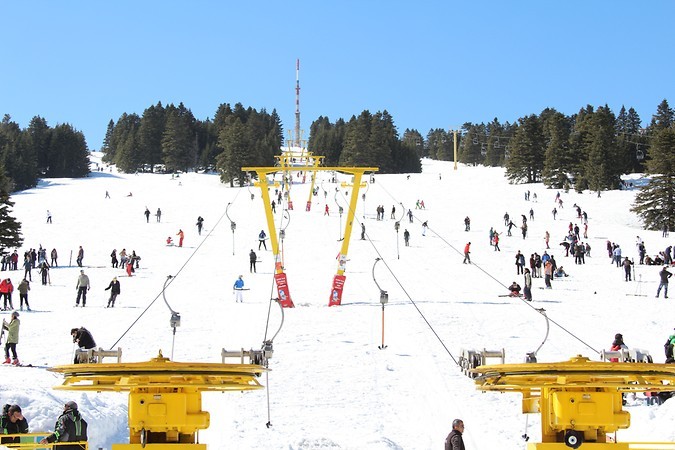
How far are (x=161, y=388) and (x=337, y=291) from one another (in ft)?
71.0

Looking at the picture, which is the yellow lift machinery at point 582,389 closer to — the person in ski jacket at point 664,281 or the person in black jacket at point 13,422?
the person in black jacket at point 13,422

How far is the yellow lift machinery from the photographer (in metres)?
6.82

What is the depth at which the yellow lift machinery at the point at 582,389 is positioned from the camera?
6820 mm

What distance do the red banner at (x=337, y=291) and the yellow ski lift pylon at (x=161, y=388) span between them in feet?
70.1

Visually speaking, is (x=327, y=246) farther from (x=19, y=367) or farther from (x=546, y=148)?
(x=546, y=148)

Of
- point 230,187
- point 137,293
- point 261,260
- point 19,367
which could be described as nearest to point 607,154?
point 230,187

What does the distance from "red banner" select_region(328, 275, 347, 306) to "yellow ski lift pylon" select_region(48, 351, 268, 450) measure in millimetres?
21359

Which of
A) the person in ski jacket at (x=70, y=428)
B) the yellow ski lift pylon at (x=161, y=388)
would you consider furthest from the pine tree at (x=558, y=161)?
the yellow ski lift pylon at (x=161, y=388)

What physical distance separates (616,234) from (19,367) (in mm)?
40820

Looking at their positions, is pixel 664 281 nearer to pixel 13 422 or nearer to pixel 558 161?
pixel 13 422

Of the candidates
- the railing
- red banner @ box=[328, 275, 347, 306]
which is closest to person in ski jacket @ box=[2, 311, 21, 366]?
the railing

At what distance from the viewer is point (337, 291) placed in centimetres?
2866

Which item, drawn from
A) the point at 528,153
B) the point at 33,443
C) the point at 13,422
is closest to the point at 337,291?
the point at 13,422

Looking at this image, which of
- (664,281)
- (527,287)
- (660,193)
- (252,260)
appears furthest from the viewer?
(660,193)
